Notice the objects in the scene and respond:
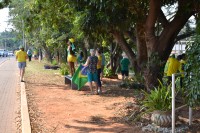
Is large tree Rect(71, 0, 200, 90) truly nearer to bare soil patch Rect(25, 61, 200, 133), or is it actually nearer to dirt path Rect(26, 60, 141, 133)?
bare soil patch Rect(25, 61, 200, 133)

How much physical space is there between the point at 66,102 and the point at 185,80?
15.3 ft

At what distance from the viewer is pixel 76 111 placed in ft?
26.6

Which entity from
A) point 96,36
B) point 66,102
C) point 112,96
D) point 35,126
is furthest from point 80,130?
point 96,36

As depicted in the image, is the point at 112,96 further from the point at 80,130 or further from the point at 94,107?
the point at 80,130

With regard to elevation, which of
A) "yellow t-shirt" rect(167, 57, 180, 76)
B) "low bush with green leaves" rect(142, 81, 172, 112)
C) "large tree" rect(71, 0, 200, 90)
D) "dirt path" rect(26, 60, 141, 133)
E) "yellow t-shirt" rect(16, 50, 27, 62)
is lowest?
"dirt path" rect(26, 60, 141, 133)

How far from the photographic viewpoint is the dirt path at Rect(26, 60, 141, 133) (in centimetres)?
652

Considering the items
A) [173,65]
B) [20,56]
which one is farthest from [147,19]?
[20,56]

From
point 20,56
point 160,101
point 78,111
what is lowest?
point 78,111

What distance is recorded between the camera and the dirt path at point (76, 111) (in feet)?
21.4

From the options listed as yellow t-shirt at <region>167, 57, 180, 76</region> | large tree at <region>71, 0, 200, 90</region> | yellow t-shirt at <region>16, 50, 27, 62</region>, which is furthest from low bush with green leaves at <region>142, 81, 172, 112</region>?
yellow t-shirt at <region>16, 50, 27, 62</region>

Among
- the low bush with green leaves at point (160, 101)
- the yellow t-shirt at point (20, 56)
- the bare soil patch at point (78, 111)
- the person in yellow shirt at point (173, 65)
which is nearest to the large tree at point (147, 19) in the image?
the bare soil patch at point (78, 111)

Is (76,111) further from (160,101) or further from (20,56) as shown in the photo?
(20,56)

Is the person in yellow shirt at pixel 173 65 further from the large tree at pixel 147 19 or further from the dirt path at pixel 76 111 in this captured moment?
the dirt path at pixel 76 111

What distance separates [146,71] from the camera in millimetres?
8828
